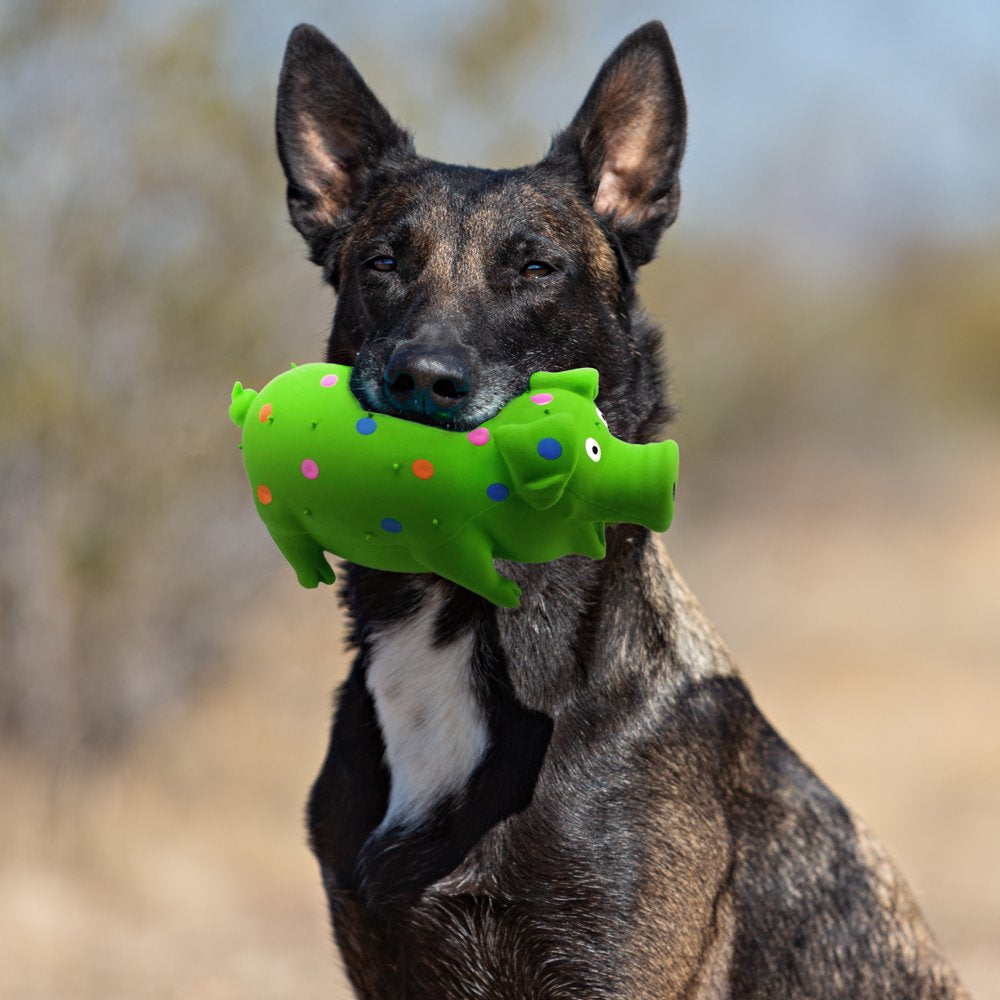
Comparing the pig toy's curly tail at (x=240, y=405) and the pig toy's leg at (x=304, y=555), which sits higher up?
the pig toy's curly tail at (x=240, y=405)

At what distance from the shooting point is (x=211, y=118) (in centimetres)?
863

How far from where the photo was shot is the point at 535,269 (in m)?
3.79

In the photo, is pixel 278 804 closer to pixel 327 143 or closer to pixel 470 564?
pixel 327 143

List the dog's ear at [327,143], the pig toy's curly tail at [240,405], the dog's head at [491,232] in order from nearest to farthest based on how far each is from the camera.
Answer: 1. the pig toy's curly tail at [240,405]
2. the dog's head at [491,232]
3. the dog's ear at [327,143]

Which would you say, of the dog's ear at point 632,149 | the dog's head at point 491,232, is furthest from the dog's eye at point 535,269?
the dog's ear at point 632,149

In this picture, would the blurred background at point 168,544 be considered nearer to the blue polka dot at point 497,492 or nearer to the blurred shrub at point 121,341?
the blurred shrub at point 121,341

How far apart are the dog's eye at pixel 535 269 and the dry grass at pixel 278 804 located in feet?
7.60

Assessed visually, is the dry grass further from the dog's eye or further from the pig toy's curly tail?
the dog's eye

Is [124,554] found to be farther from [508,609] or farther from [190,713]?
[508,609]

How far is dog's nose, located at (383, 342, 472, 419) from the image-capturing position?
3.09 metres

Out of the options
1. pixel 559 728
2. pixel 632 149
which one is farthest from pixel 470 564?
pixel 632 149

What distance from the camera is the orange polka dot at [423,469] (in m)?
2.90

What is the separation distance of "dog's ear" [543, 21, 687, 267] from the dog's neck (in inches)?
39.8

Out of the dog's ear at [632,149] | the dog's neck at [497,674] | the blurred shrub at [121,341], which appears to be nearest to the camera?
the dog's neck at [497,674]
